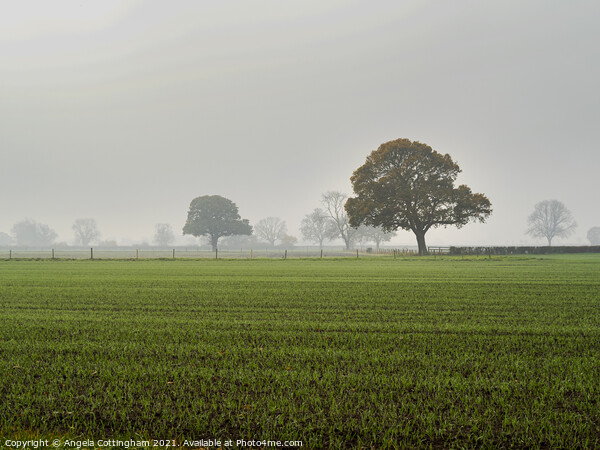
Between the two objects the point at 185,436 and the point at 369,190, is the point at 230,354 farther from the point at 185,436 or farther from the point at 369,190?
the point at 369,190

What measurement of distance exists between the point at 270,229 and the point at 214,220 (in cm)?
5482

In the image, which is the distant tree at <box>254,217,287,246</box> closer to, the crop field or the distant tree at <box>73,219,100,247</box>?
the distant tree at <box>73,219,100,247</box>

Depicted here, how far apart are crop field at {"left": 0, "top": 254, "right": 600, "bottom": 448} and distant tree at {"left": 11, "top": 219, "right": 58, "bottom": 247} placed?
168 m

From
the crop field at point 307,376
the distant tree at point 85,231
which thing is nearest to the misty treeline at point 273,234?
the distant tree at point 85,231

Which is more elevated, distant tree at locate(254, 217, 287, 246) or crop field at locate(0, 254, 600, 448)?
distant tree at locate(254, 217, 287, 246)

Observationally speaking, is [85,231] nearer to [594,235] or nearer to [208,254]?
[208,254]

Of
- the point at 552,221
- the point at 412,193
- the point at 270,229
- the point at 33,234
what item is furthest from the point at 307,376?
the point at 33,234

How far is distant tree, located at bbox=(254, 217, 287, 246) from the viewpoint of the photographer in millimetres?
137250

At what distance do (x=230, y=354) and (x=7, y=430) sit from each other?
228 cm

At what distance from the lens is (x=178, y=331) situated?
5977 mm

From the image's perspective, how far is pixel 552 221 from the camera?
107 m

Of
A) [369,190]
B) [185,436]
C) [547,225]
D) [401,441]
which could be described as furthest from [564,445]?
[547,225]

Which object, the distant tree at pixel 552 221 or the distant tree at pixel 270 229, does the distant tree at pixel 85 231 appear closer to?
the distant tree at pixel 270 229

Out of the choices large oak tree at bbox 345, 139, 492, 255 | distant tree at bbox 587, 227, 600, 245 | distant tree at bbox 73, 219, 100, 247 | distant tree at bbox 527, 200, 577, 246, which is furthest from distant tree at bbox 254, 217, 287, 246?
distant tree at bbox 587, 227, 600, 245
